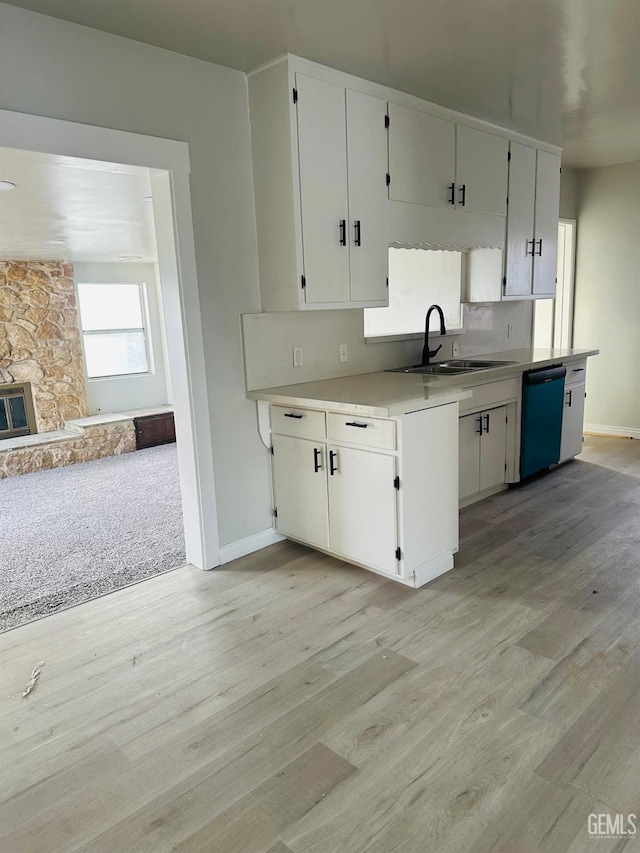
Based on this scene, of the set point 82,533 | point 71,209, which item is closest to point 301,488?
point 82,533

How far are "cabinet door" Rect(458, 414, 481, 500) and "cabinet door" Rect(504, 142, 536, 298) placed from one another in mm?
1227

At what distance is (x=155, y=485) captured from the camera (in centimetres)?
499

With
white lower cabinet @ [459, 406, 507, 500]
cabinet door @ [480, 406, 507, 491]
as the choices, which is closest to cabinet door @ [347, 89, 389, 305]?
white lower cabinet @ [459, 406, 507, 500]

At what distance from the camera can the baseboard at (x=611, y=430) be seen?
5602mm

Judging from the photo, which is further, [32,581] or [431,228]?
[431,228]

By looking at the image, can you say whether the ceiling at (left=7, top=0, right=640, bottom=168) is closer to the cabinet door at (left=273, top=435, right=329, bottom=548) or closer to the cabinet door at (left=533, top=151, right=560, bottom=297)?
the cabinet door at (left=533, top=151, right=560, bottom=297)

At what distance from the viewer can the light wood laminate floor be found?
155 cm

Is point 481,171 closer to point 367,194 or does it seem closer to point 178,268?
point 367,194

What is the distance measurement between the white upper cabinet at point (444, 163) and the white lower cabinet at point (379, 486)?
4.57 feet

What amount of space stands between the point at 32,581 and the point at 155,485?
6.31 feet

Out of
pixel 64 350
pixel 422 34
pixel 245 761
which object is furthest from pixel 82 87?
pixel 64 350

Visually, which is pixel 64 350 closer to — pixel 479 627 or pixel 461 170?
pixel 461 170

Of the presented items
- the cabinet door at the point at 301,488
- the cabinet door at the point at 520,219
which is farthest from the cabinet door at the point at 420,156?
the cabinet door at the point at 301,488

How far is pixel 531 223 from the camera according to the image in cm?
440
